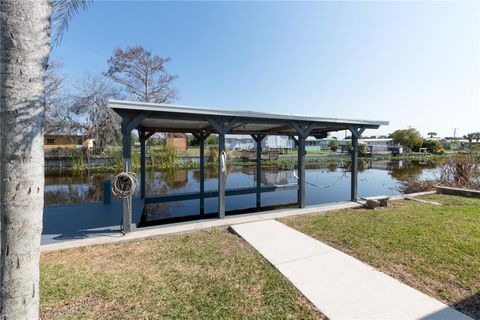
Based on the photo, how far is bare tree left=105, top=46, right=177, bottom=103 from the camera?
18688 mm

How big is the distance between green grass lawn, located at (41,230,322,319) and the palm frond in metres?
2.54

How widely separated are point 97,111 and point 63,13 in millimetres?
22225

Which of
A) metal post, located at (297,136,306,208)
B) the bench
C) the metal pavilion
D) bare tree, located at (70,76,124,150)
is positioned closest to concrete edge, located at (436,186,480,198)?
the bench

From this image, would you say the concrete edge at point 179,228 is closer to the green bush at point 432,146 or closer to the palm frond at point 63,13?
the palm frond at point 63,13

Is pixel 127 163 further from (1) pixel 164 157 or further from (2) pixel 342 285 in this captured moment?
(1) pixel 164 157

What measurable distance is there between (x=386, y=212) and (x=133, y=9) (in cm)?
1004

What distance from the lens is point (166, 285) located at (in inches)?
110

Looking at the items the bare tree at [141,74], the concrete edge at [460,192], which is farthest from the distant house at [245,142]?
the concrete edge at [460,192]

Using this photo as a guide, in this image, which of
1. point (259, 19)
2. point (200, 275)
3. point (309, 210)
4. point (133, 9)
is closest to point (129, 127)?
point (200, 275)

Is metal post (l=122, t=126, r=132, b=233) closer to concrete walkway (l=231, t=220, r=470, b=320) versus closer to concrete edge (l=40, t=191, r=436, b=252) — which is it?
concrete edge (l=40, t=191, r=436, b=252)

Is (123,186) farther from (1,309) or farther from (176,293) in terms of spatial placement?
(1,309)

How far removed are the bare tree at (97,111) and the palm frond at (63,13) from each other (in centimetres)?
2052

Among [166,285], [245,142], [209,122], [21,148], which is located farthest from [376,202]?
[245,142]

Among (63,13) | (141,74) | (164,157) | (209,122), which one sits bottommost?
(164,157)
